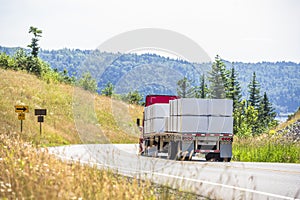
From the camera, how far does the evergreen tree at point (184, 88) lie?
4305 centimetres

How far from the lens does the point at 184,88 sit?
44812mm

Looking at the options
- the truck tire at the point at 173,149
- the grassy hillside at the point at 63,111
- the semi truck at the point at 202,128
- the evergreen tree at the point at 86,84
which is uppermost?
the evergreen tree at the point at 86,84

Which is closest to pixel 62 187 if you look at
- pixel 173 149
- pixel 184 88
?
pixel 173 149

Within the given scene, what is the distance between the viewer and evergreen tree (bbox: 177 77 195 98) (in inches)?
1695

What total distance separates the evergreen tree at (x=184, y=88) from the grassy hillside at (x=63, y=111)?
16.1 m

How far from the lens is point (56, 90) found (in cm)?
8288

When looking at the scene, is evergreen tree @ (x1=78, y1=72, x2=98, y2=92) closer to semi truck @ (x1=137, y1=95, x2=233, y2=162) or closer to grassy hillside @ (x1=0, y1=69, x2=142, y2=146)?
grassy hillside @ (x1=0, y1=69, x2=142, y2=146)

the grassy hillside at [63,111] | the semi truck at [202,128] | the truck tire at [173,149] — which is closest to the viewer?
the semi truck at [202,128]

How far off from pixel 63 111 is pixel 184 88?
33543mm

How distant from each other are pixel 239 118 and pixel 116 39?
77749mm

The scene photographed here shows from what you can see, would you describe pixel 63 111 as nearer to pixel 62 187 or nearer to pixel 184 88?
pixel 184 88

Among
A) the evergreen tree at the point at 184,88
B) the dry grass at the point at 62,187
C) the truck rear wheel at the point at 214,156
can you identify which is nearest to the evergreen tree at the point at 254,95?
the evergreen tree at the point at 184,88

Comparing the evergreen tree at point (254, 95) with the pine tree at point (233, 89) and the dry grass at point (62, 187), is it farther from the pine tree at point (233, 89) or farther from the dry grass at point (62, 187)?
the dry grass at point (62, 187)

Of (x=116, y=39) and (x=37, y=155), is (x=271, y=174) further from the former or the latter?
(x=116, y=39)
